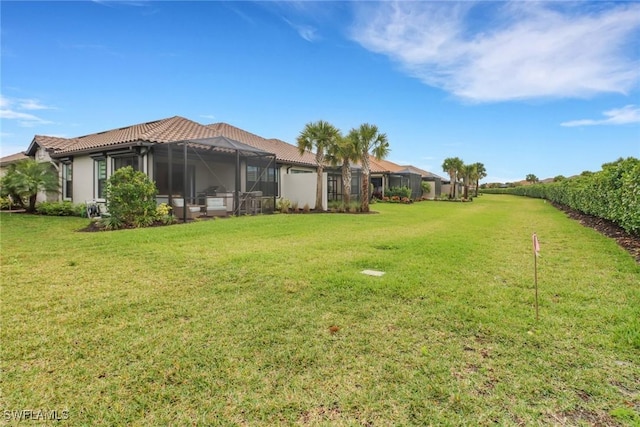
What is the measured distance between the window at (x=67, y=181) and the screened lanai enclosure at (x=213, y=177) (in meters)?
6.33

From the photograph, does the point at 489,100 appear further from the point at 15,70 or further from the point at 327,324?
the point at 15,70

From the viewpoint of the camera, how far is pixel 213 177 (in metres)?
19.2

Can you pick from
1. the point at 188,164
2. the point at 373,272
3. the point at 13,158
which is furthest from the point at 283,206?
the point at 13,158

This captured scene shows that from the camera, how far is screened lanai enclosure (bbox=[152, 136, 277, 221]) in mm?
13953

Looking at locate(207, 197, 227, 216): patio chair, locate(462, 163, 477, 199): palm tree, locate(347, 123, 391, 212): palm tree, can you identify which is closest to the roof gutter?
locate(207, 197, 227, 216): patio chair

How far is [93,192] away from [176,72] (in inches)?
279

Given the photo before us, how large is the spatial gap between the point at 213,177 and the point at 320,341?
17403mm

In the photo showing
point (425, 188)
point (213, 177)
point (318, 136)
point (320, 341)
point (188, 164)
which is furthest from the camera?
point (425, 188)

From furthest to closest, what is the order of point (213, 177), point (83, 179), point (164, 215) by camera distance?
point (213, 177)
point (83, 179)
point (164, 215)

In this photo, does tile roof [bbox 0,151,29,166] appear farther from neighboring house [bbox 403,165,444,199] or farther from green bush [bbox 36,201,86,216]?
neighboring house [bbox 403,165,444,199]

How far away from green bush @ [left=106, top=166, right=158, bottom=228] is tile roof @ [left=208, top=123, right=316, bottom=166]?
927 centimetres

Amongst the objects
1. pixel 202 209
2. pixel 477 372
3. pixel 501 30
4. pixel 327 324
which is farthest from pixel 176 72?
pixel 477 372

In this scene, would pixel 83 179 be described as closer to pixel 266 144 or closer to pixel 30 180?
pixel 30 180

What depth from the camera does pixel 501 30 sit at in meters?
11.7
